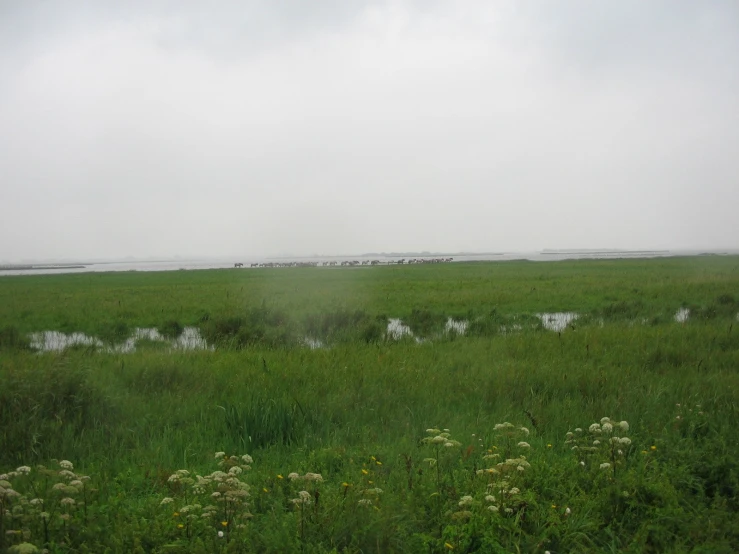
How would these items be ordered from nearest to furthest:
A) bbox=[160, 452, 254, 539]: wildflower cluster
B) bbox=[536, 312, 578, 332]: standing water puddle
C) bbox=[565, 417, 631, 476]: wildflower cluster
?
bbox=[160, 452, 254, 539]: wildflower cluster, bbox=[565, 417, 631, 476]: wildflower cluster, bbox=[536, 312, 578, 332]: standing water puddle

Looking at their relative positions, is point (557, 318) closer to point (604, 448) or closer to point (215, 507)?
point (604, 448)

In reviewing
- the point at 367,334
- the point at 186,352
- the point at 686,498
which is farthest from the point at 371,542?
the point at 367,334

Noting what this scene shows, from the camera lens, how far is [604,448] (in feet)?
14.2

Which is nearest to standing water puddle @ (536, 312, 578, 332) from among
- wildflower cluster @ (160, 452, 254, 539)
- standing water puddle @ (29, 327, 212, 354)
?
standing water puddle @ (29, 327, 212, 354)

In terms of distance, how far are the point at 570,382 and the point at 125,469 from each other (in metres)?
5.69

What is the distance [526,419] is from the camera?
219 inches

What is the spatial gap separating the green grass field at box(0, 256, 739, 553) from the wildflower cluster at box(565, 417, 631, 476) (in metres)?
0.03

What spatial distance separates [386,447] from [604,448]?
200cm

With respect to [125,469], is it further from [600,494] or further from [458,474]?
[600,494]

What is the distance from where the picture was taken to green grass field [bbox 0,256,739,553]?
3.14 metres

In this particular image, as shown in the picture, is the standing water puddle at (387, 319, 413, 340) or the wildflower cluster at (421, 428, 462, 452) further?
the standing water puddle at (387, 319, 413, 340)

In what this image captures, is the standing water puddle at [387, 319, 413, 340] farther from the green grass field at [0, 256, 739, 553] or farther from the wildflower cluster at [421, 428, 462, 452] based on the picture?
the wildflower cluster at [421, 428, 462, 452]

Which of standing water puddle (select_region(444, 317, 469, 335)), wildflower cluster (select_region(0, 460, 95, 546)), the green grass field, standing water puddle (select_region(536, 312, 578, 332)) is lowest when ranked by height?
standing water puddle (select_region(536, 312, 578, 332))

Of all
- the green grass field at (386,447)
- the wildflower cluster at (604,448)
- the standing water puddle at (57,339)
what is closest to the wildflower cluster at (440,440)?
the green grass field at (386,447)
